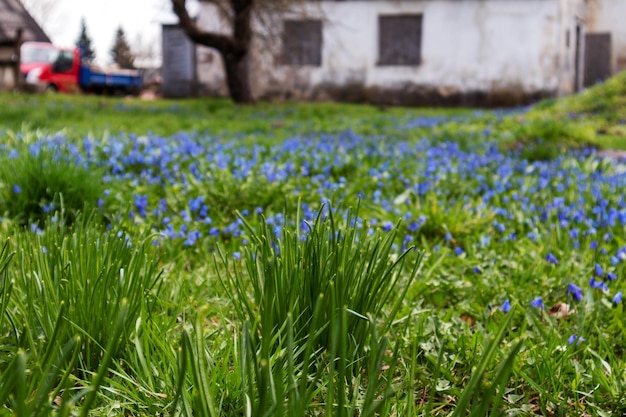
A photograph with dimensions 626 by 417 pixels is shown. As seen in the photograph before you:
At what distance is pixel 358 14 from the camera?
65.0 ft

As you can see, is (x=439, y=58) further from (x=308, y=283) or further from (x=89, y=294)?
(x=89, y=294)

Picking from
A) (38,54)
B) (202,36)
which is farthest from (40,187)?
(38,54)

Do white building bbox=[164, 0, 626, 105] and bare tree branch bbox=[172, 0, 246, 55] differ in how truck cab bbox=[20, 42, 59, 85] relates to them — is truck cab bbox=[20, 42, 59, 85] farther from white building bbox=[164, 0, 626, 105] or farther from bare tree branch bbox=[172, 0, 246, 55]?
bare tree branch bbox=[172, 0, 246, 55]

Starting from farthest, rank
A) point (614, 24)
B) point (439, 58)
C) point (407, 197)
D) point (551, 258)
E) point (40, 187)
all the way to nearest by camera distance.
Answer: point (614, 24) < point (439, 58) < point (407, 197) < point (40, 187) < point (551, 258)

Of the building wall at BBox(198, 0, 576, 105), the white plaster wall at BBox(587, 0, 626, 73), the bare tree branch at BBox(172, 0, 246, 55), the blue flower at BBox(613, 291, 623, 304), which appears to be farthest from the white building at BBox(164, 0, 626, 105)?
the blue flower at BBox(613, 291, 623, 304)

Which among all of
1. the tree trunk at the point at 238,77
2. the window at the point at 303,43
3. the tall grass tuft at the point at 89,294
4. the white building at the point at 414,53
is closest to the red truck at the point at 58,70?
the white building at the point at 414,53

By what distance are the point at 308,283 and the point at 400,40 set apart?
63.0 feet

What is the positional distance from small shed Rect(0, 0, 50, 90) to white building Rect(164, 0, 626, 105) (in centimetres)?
539

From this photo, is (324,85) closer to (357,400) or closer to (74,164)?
(74,164)

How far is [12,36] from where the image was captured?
25.6m

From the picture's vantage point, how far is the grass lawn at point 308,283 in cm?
132

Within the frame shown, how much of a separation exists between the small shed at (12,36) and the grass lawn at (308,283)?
52.3 feet

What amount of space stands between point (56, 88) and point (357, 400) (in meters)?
29.0

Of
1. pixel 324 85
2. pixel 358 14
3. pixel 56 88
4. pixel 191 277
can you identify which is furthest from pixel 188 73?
pixel 191 277
